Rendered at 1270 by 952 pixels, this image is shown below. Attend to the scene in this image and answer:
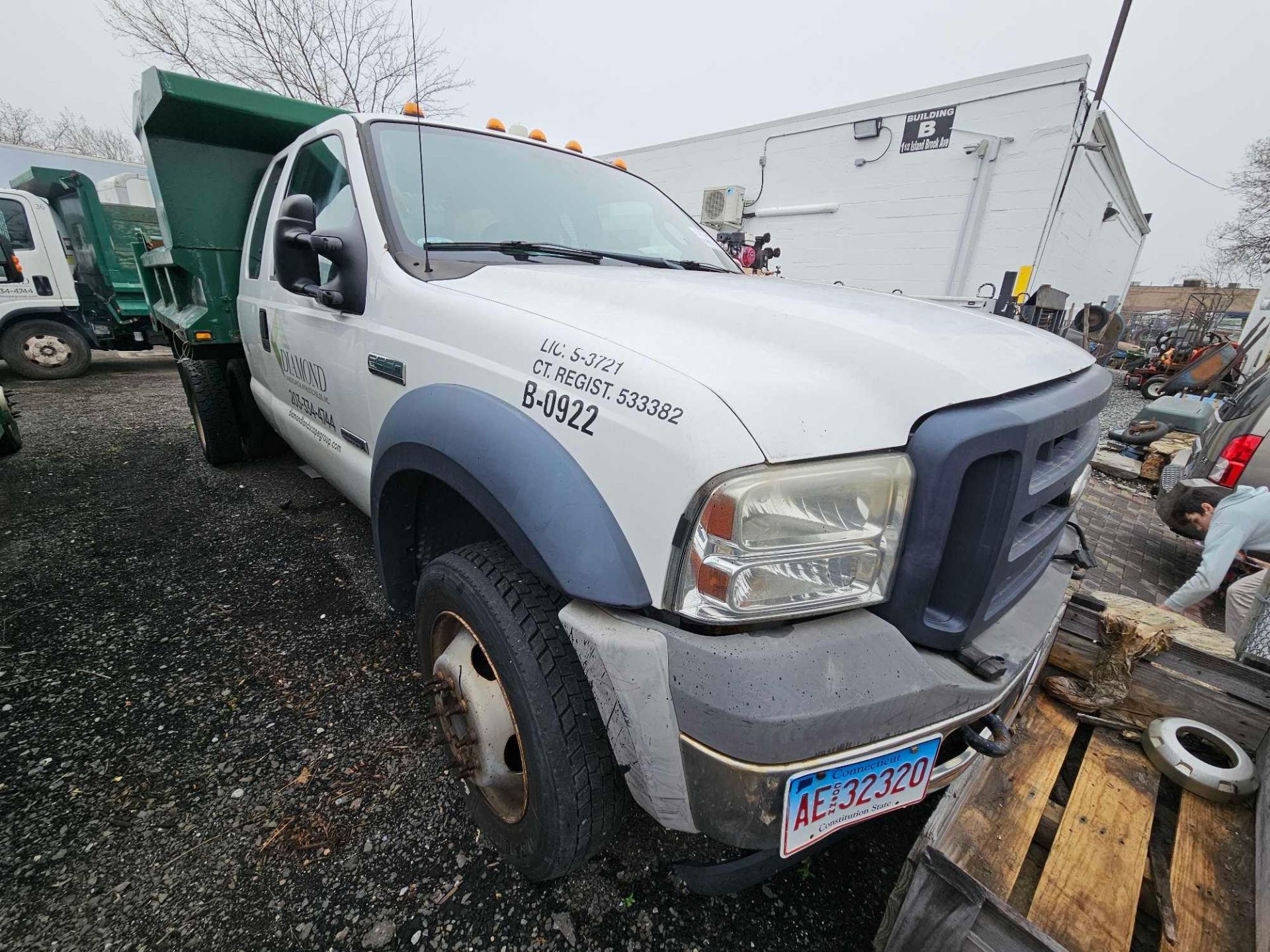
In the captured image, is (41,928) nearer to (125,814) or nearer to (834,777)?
(125,814)

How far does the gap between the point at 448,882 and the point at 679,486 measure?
4.34ft

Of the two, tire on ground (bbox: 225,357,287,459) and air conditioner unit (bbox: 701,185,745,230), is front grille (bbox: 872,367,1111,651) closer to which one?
tire on ground (bbox: 225,357,287,459)

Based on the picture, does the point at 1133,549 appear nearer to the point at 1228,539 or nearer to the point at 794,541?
the point at 1228,539

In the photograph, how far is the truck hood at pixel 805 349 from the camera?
3.31 ft

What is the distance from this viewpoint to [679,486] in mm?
975

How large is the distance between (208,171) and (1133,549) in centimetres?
708

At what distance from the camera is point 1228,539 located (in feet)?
9.40

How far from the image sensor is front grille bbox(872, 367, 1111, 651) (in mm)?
1003

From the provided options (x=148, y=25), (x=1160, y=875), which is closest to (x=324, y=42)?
(x=148, y=25)

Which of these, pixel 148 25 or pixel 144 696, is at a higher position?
pixel 148 25

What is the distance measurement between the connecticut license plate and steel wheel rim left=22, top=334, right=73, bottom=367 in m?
11.0

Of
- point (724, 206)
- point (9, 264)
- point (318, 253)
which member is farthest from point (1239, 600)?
point (9, 264)

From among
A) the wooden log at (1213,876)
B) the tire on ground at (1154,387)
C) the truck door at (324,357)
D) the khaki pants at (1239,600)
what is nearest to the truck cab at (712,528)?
the truck door at (324,357)

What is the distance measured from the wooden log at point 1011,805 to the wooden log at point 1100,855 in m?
0.06
